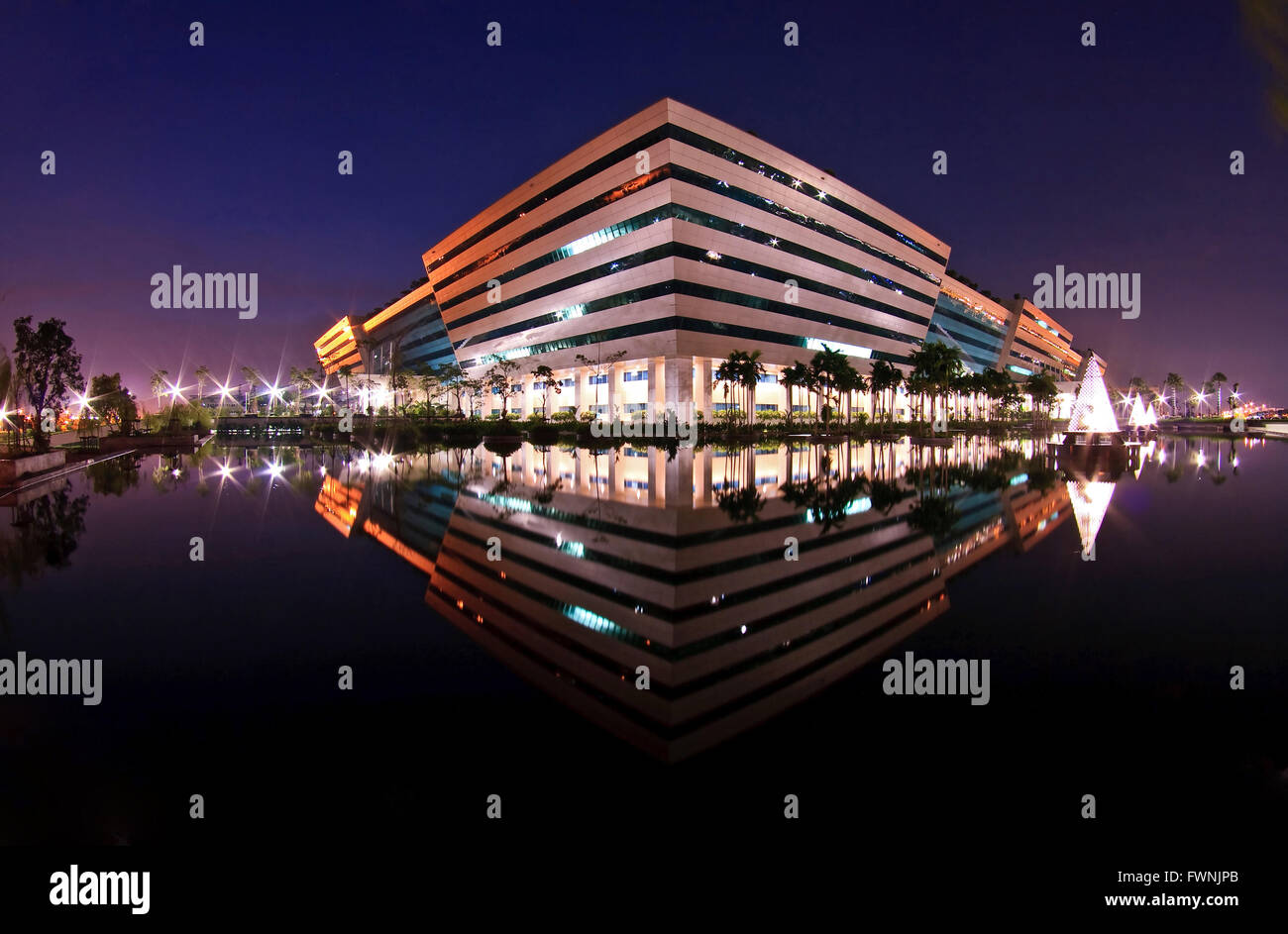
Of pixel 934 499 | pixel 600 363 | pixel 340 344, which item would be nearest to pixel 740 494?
pixel 934 499

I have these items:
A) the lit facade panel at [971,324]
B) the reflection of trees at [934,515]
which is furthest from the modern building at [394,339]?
the reflection of trees at [934,515]

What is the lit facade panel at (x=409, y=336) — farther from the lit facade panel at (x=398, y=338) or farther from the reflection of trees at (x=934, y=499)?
the reflection of trees at (x=934, y=499)

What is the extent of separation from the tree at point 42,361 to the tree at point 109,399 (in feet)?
64.9

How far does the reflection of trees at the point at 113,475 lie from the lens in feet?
75.5

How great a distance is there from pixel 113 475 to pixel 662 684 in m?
32.8

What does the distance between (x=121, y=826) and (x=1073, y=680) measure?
8542 millimetres

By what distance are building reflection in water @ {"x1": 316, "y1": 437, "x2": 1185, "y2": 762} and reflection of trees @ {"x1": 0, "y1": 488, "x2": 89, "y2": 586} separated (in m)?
5.34

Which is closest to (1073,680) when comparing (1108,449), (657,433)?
(1108,449)

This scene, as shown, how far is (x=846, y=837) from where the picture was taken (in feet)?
13.5

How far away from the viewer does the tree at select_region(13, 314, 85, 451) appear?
34.8m

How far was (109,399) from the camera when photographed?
5572 centimetres

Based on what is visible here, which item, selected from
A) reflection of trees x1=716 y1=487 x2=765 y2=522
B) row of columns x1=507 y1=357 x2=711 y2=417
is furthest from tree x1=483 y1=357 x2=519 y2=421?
reflection of trees x1=716 y1=487 x2=765 y2=522
